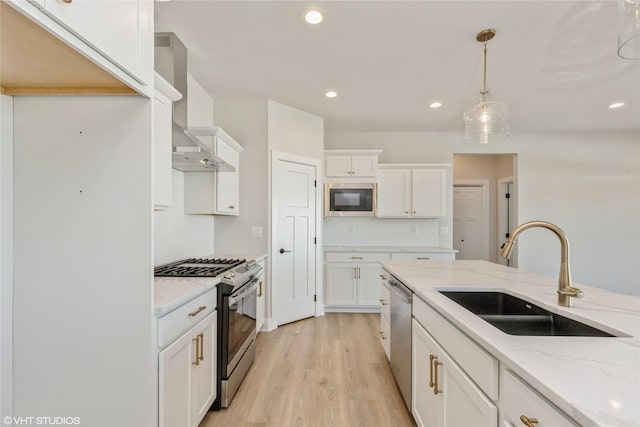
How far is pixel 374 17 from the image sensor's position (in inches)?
76.7

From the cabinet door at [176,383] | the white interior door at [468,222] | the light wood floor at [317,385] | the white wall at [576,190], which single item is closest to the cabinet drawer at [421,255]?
the light wood floor at [317,385]

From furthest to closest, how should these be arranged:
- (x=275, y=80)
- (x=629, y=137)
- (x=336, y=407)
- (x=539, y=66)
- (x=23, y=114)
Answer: (x=629, y=137) < (x=275, y=80) < (x=539, y=66) < (x=336, y=407) < (x=23, y=114)

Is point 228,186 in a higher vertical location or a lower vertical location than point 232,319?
higher

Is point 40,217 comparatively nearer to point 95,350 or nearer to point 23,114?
point 23,114

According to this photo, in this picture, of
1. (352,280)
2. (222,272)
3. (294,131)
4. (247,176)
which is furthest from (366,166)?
(222,272)

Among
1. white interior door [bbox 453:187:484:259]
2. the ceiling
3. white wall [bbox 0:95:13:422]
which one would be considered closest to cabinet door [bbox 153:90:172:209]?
white wall [bbox 0:95:13:422]

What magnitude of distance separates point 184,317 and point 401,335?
137 cm

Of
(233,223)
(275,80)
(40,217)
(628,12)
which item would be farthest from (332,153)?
(40,217)

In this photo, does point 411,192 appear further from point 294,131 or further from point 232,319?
point 232,319

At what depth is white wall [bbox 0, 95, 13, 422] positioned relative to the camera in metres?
1.09

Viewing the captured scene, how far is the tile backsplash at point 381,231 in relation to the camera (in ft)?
14.7

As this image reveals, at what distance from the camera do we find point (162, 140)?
5.69ft

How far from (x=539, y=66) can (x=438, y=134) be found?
2.01m

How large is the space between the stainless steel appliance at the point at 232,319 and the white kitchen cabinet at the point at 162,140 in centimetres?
54
